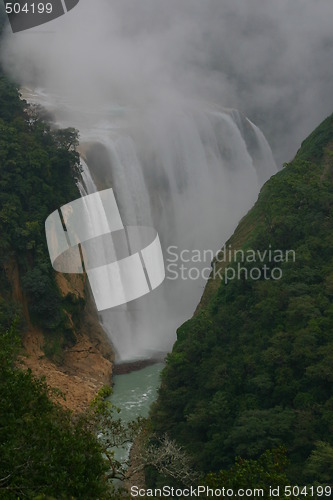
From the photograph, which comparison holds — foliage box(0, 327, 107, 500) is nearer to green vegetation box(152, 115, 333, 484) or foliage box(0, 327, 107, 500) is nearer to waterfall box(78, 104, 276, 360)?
green vegetation box(152, 115, 333, 484)

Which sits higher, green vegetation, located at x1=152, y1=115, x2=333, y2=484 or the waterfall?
the waterfall

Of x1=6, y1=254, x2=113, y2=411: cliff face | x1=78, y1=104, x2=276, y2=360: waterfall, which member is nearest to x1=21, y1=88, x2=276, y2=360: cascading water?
x1=78, y1=104, x2=276, y2=360: waterfall

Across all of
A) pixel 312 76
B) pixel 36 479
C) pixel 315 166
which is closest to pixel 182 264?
pixel 315 166

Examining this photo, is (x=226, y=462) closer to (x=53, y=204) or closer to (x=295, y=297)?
(x=295, y=297)

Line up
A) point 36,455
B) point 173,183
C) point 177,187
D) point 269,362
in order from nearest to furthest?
1. point 36,455
2. point 269,362
3. point 173,183
4. point 177,187

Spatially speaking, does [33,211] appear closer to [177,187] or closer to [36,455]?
[177,187]

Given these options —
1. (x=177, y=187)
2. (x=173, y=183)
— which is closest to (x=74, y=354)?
(x=173, y=183)
